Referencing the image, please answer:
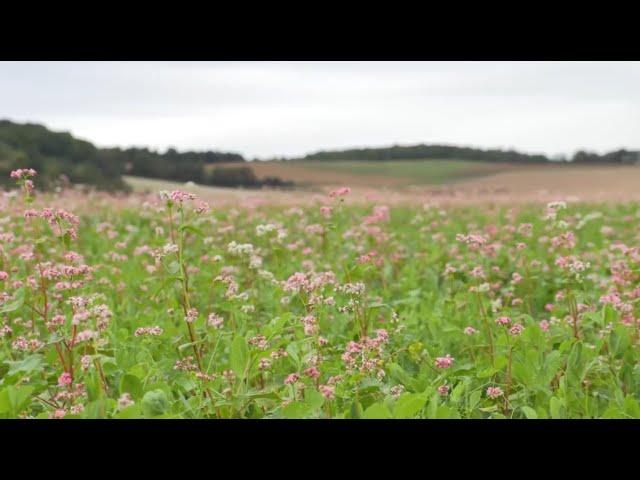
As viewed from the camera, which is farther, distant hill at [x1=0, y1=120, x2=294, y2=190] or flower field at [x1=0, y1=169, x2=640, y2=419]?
distant hill at [x1=0, y1=120, x2=294, y2=190]

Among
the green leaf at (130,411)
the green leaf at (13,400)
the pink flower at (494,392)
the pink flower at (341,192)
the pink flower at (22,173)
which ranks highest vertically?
the pink flower at (22,173)

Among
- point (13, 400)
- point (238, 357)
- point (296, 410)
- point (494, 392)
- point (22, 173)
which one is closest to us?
point (296, 410)

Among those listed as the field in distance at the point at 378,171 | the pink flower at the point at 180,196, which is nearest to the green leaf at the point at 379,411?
the pink flower at the point at 180,196

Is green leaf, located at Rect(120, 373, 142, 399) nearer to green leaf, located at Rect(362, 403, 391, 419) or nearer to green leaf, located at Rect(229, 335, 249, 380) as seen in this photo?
green leaf, located at Rect(229, 335, 249, 380)

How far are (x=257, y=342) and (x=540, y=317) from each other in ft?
10.7

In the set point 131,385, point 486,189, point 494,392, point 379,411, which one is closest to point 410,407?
point 379,411

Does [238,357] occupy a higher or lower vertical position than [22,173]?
lower

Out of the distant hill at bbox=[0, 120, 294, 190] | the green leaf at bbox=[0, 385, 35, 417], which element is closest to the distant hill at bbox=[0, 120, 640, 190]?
the distant hill at bbox=[0, 120, 294, 190]

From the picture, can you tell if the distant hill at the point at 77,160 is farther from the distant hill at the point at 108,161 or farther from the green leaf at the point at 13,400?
the green leaf at the point at 13,400

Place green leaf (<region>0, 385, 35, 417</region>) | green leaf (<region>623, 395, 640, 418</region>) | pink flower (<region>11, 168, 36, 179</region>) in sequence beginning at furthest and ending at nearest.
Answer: pink flower (<region>11, 168, 36, 179</region>), green leaf (<region>623, 395, 640, 418</region>), green leaf (<region>0, 385, 35, 417</region>)

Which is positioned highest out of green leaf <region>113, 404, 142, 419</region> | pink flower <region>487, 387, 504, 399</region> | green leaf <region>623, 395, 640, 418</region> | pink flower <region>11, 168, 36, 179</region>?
pink flower <region>11, 168, 36, 179</region>

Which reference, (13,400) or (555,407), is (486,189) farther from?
(13,400)
